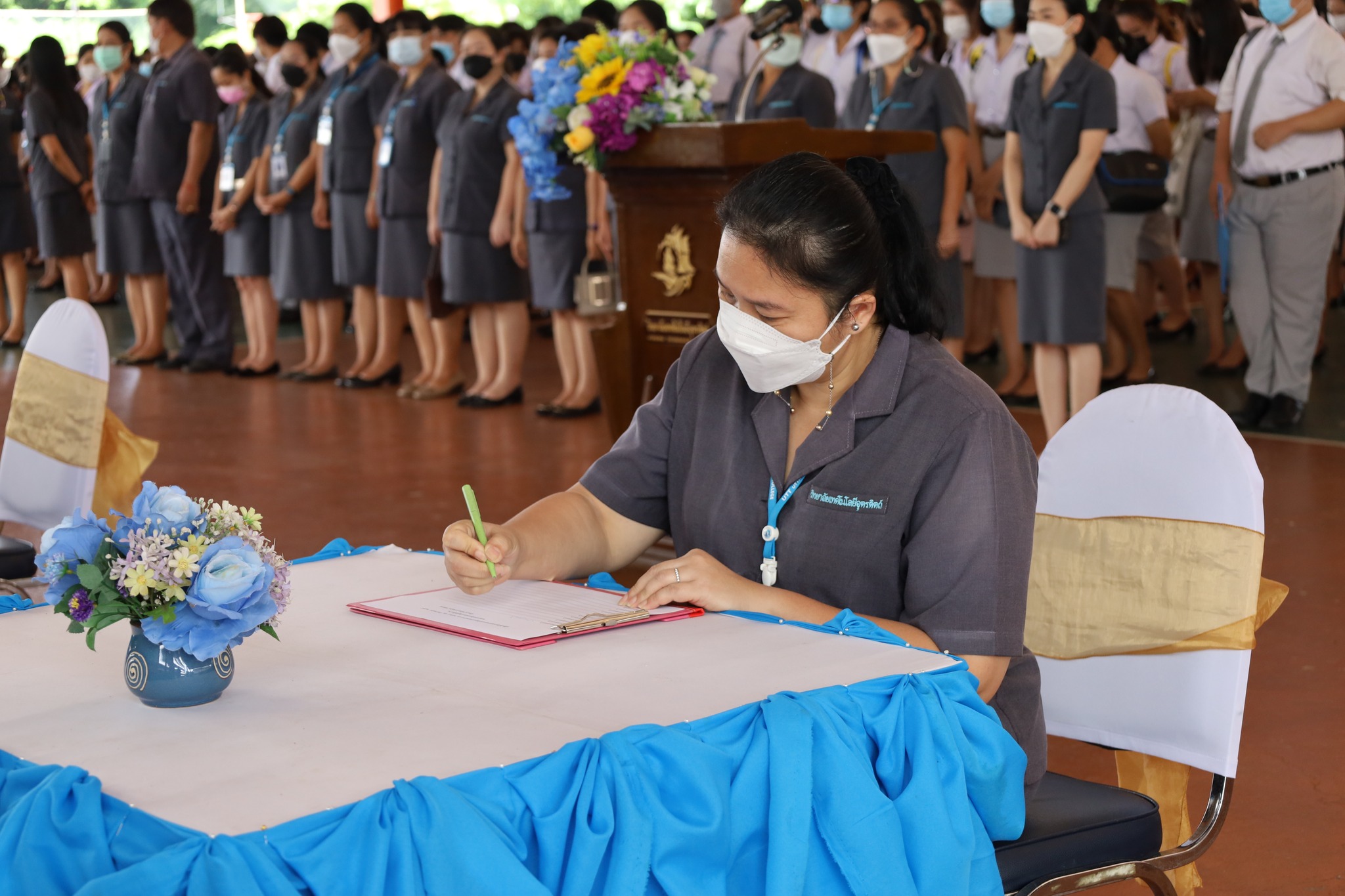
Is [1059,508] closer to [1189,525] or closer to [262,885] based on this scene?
[1189,525]

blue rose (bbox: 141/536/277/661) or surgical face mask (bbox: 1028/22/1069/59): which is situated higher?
surgical face mask (bbox: 1028/22/1069/59)

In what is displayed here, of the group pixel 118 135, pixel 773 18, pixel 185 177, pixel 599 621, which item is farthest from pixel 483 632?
pixel 118 135

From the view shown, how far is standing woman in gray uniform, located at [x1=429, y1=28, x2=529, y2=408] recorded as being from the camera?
263 inches

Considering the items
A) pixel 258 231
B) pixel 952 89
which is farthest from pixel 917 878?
pixel 258 231

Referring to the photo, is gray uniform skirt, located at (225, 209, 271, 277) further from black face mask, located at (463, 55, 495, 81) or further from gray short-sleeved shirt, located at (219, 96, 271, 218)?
black face mask, located at (463, 55, 495, 81)

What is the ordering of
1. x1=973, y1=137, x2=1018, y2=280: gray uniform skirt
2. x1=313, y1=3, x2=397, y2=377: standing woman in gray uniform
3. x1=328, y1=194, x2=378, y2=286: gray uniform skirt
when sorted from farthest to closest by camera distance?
x1=328, y1=194, x2=378, y2=286: gray uniform skirt, x1=313, y1=3, x2=397, y2=377: standing woman in gray uniform, x1=973, y1=137, x2=1018, y2=280: gray uniform skirt

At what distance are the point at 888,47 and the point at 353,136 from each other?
9.50 ft

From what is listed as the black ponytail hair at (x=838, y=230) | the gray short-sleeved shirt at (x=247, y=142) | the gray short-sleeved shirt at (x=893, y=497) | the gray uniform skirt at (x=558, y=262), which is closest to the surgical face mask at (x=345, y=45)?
the gray short-sleeved shirt at (x=247, y=142)

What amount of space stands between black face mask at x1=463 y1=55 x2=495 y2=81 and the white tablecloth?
5.07 m

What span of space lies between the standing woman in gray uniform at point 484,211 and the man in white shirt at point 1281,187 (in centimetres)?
290

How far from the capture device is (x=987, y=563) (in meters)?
1.69

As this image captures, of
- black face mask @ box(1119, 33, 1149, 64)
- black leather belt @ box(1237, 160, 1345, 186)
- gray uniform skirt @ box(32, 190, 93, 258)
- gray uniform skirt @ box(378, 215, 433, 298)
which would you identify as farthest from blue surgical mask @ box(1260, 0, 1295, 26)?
gray uniform skirt @ box(32, 190, 93, 258)

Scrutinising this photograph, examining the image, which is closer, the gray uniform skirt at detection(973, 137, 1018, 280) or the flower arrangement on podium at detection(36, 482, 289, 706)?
the flower arrangement on podium at detection(36, 482, 289, 706)

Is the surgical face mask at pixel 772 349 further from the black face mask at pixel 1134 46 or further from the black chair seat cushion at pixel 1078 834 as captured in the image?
the black face mask at pixel 1134 46
